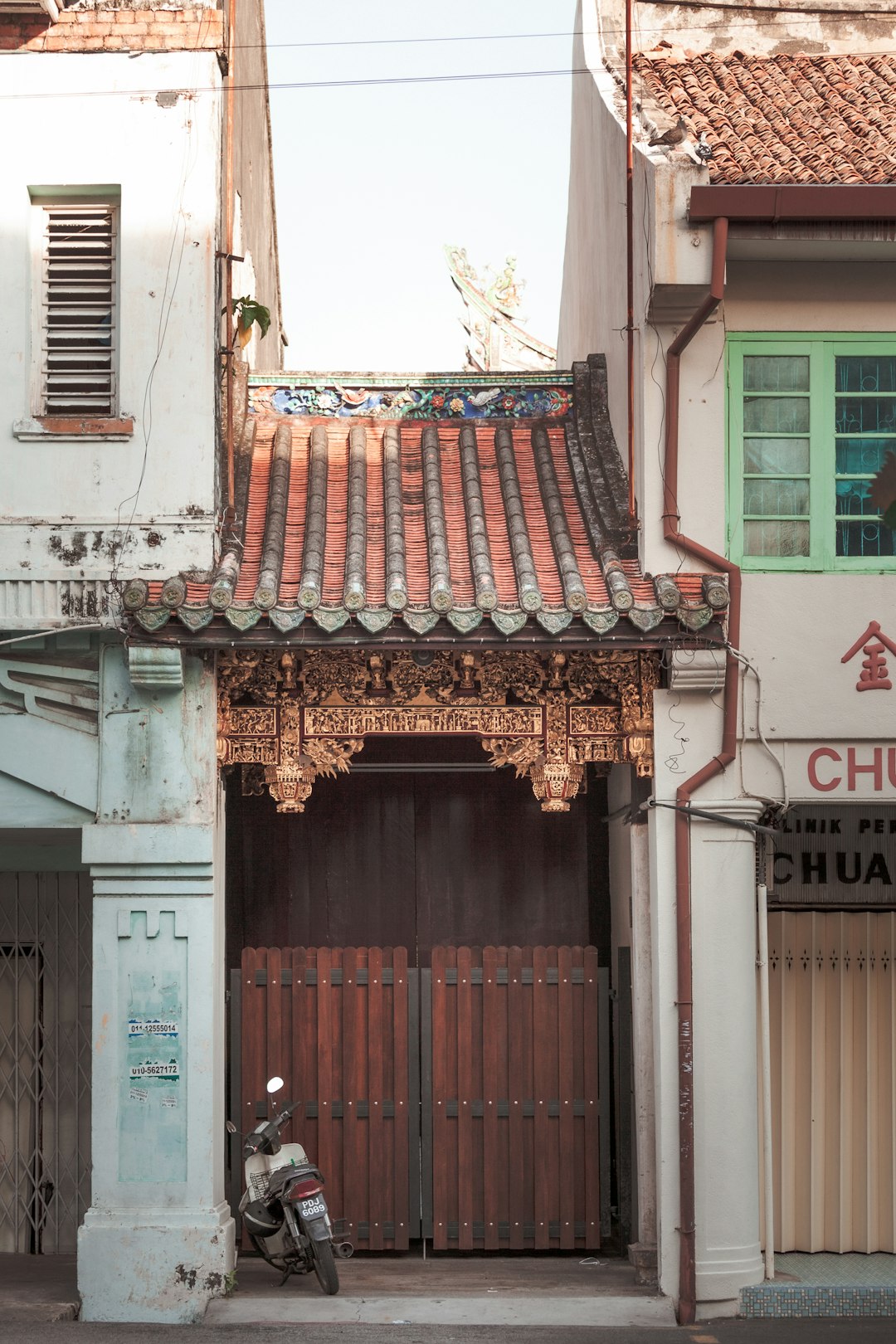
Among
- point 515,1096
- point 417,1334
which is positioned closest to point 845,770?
point 515,1096

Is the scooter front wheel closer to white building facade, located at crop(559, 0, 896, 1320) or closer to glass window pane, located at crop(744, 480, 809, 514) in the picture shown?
white building facade, located at crop(559, 0, 896, 1320)

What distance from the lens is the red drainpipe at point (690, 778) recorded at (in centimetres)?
969

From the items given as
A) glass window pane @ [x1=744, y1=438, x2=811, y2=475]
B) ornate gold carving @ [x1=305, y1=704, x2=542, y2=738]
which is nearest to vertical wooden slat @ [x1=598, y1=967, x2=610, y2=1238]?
ornate gold carving @ [x1=305, y1=704, x2=542, y2=738]

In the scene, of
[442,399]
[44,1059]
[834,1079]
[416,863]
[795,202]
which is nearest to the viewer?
[795,202]

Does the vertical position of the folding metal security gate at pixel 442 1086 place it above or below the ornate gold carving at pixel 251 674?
below

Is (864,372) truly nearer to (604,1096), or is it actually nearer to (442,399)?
(442,399)

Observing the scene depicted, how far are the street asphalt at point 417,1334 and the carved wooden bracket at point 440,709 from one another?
3.31 metres

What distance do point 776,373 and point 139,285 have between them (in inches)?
177

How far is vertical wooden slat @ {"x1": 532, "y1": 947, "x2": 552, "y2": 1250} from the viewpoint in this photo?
11.2 m

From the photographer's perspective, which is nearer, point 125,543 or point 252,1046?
point 125,543

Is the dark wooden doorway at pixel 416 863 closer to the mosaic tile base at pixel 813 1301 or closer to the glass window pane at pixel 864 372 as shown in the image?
the mosaic tile base at pixel 813 1301

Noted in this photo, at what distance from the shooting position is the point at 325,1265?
9906 mm

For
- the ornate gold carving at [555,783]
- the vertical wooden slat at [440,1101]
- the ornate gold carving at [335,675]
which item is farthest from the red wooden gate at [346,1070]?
the ornate gold carving at [335,675]

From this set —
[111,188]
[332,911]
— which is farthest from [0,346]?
[332,911]
